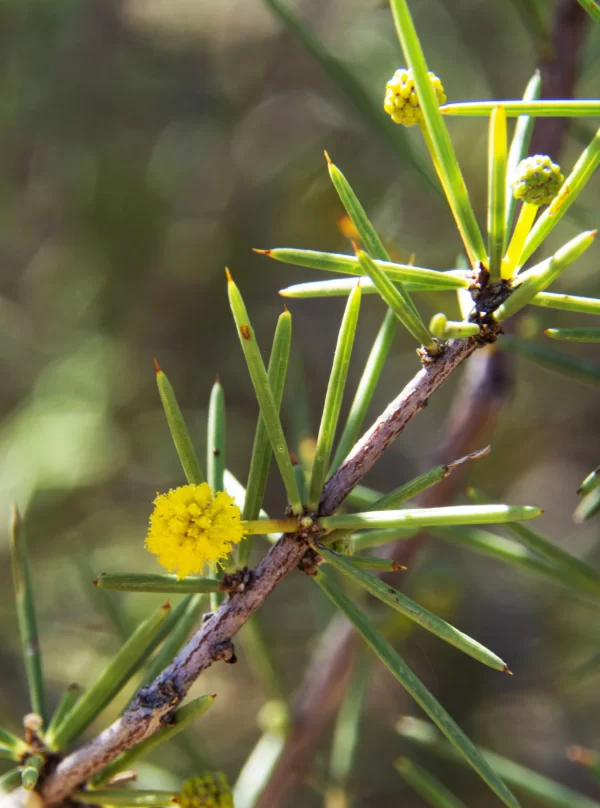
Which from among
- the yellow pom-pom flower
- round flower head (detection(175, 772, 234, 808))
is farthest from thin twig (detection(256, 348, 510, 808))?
the yellow pom-pom flower

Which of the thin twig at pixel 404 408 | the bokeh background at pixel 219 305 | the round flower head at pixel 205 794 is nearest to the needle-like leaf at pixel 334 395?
the thin twig at pixel 404 408

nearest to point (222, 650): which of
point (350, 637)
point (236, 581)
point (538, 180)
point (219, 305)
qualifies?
point (236, 581)

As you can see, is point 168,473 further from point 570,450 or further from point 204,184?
point 570,450

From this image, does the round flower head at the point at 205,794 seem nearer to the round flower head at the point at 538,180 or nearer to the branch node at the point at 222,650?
the branch node at the point at 222,650

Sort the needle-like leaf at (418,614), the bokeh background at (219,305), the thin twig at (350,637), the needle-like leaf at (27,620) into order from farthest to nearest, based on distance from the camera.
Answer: the bokeh background at (219,305), the thin twig at (350,637), the needle-like leaf at (27,620), the needle-like leaf at (418,614)

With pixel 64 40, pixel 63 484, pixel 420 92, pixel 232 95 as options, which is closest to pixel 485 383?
pixel 420 92

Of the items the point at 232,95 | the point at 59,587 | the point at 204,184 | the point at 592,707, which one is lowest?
the point at 592,707

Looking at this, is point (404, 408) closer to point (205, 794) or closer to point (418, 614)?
point (418, 614)
